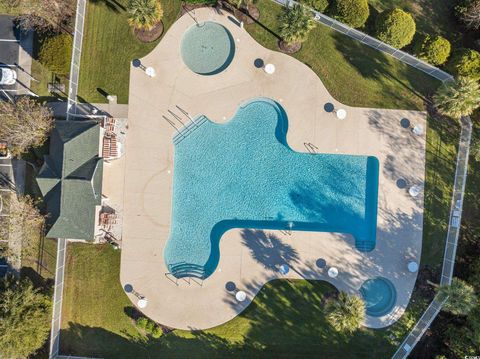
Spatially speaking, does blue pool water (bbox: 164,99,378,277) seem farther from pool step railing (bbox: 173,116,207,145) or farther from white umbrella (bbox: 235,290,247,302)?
white umbrella (bbox: 235,290,247,302)

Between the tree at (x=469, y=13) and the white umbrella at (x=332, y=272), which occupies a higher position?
the tree at (x=469, y=13)

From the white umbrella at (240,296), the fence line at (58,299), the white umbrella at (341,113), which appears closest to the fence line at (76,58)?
the fence line at (58,299)

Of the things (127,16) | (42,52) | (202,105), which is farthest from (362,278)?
(42,52)

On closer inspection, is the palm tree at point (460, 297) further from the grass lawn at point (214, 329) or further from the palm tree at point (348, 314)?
the palm tree at point (348, 314)

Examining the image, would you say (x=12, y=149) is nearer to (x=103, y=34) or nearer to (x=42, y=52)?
(x=42, y=52)

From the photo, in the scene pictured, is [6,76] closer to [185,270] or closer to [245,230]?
[185,270]
